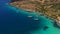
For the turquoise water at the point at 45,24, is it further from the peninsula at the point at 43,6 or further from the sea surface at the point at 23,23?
the peninsula at the point at 43,6

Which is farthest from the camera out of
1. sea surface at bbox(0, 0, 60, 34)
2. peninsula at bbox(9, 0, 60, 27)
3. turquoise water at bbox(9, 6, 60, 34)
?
peninsula at bbox(9, 0, 60, 27)

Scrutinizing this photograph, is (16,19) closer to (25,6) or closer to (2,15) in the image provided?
(2,15)

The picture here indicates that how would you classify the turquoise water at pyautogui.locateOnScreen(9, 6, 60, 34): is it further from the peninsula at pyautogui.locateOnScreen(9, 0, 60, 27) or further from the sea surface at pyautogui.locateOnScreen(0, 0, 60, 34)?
the peninsula at pyautogui.locateOnScreen(9, 0, 60, 27)

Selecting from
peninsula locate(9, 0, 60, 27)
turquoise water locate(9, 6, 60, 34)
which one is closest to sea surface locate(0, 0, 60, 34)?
turquoise water locate(9, 6, 60, 34)

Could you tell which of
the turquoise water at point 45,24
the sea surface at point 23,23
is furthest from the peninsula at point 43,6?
the sea surface at point 23,23

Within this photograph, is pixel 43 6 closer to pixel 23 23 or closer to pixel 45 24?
pixel 45 24

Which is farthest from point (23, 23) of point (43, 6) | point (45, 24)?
point (43, 6)
